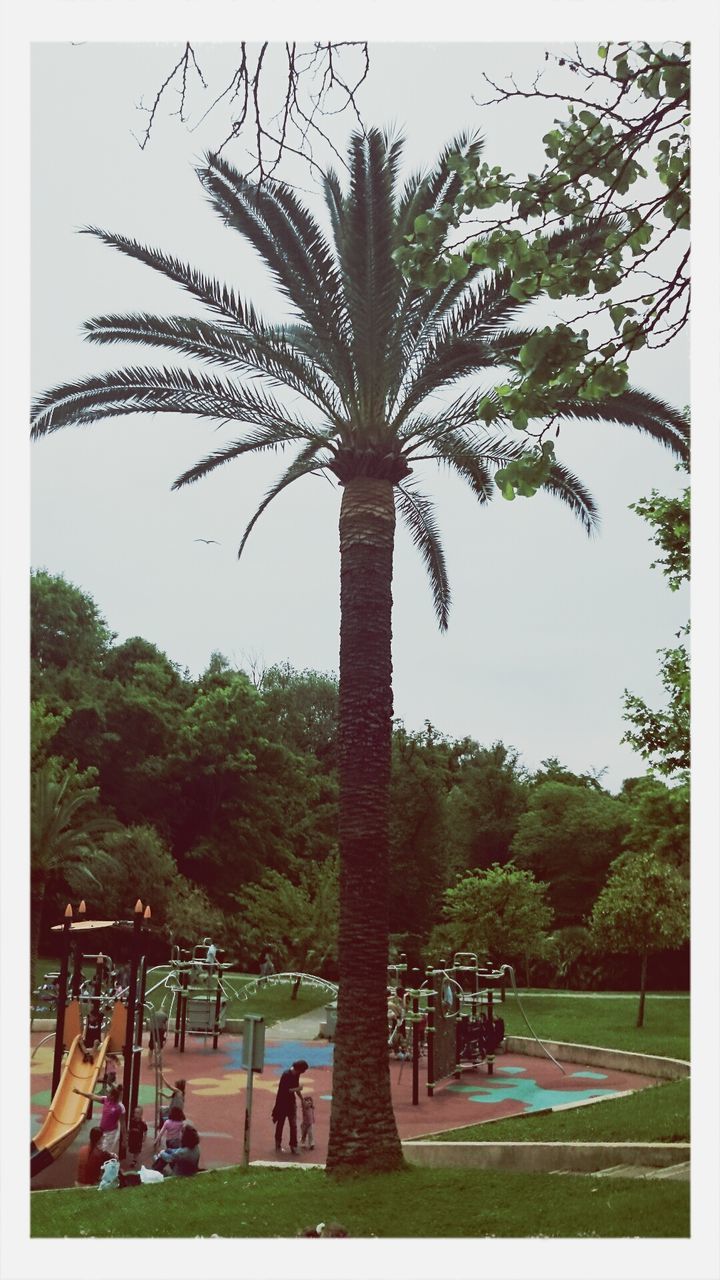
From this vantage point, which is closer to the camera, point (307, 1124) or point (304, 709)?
point (307, 1124)

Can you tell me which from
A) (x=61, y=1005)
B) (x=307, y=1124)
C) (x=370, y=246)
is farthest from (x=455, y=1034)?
(x=370, y=246)

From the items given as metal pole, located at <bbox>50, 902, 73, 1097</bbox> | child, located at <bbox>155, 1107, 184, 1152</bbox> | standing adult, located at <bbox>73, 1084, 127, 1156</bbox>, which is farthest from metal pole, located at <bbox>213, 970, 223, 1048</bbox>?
standing adult, located at <bbox>73, 1084, 127, 1156</bbox>

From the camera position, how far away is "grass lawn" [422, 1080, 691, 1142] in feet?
41.4

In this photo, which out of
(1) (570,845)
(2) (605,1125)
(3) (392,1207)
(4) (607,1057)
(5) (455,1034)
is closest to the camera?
(3) (392,1207)

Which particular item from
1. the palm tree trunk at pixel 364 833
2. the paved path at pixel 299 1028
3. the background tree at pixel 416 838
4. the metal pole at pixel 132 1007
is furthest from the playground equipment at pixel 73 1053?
the background tree at pixel 416 838

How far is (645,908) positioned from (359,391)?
15.5 metres

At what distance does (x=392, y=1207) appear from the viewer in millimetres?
9312

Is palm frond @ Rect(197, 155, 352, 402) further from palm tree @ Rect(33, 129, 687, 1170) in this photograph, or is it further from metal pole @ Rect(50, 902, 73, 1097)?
metal pole @ Rect(50, 902, 73, 1097)

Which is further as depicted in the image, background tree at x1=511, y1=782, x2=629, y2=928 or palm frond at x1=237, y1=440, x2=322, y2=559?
background tree at x1=511, y1=782, x2=629, y2=928

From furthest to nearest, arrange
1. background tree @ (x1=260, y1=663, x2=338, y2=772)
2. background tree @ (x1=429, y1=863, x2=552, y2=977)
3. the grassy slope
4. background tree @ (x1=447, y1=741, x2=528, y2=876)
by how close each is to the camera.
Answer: background tree @ (x1=260, y1=663, x2=338, y2=772), background tree @ (x1=447, y1=741, x2=528, y2=876), the grassy slope, background tree @ (x1=429, y1=863, x2=552, y2=977)

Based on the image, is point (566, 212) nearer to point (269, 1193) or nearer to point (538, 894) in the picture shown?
point (269, 1193)

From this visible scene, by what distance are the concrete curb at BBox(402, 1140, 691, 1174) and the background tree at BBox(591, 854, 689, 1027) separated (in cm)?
1179

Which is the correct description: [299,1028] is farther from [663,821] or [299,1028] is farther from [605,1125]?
[605,1125]
